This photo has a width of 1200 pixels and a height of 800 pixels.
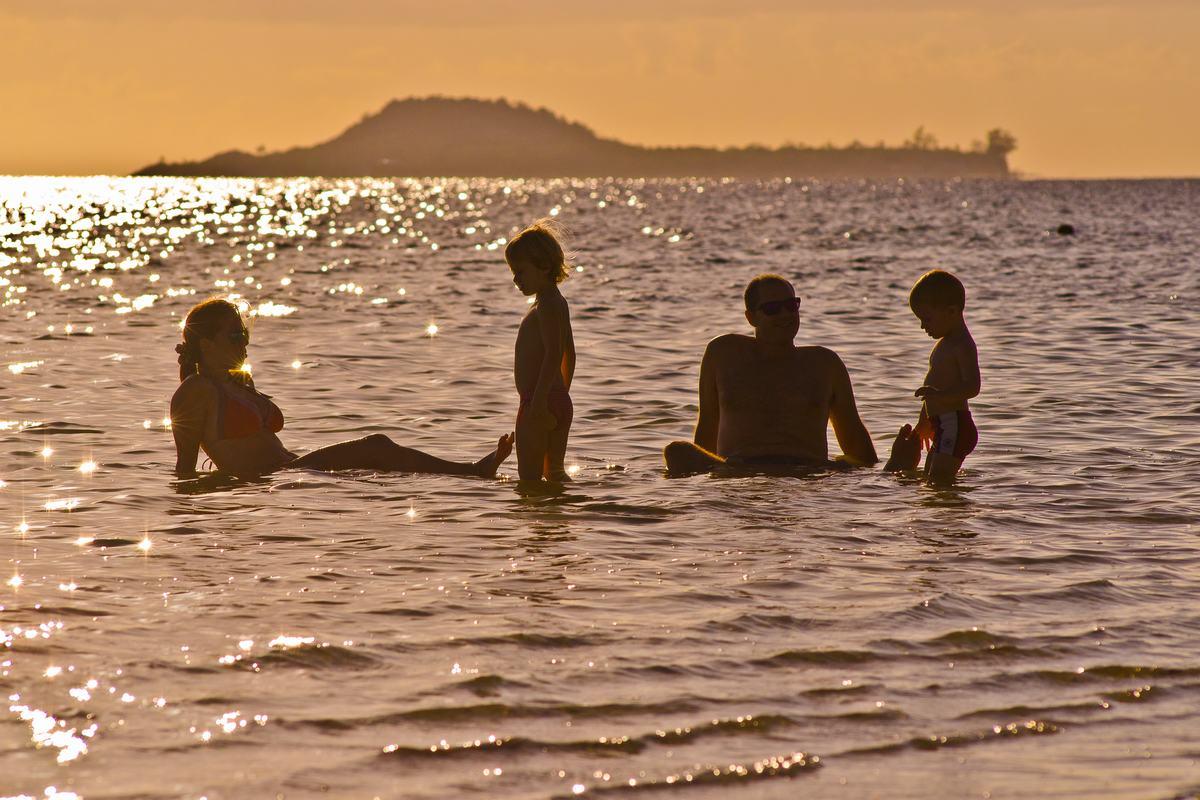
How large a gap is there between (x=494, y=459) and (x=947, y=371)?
2.94m

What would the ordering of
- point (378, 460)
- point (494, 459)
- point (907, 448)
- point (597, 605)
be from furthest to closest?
point (378, 460)
point (494, 459)
point (907, 448)
point (597, 605)

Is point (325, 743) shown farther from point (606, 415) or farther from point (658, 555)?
point (606, 415)

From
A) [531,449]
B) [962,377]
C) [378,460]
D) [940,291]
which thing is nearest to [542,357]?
[531,449]

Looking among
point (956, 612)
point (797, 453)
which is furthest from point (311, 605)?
point (797, 453)

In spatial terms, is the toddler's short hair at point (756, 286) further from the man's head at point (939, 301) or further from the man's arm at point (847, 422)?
the man's head at point (939, 301)

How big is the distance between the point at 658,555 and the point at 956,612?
1662 millimetres

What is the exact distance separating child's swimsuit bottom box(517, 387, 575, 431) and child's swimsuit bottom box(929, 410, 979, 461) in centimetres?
236

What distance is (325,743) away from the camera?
4.42m

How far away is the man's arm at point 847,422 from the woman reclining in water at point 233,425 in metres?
2.13

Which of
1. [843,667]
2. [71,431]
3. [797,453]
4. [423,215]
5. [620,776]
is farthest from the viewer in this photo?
[423,215]

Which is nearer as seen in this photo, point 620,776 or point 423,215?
point 620,776

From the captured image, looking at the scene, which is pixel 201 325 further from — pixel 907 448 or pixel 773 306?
pixel 907 448

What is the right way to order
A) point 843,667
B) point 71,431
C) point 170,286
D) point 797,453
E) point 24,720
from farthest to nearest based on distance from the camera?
1. point 170,286
2. point 71,431
3. point 797,453
4. point 843,667
5. point 24,720

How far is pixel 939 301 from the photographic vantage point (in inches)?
339
